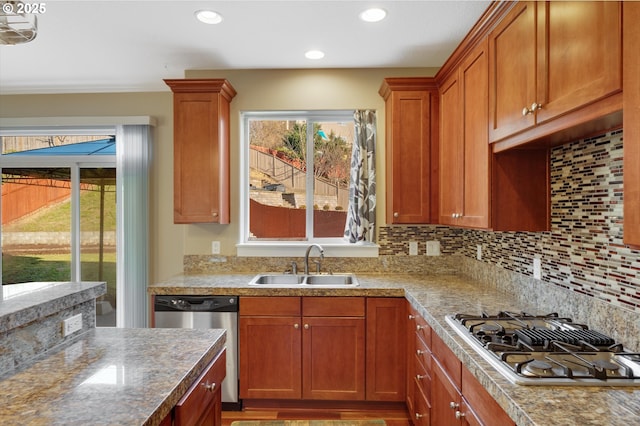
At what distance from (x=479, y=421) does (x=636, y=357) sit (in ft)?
1.84

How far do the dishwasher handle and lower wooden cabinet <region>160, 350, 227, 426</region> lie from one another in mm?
1134

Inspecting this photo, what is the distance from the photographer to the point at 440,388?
1791mm

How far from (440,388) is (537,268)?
87cm

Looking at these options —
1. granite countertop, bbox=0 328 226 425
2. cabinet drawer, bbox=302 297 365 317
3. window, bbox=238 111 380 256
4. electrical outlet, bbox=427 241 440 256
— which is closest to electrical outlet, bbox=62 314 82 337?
Answer: granite countertop, bbox=0 328 226 425

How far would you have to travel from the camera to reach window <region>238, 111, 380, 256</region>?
3.39 m

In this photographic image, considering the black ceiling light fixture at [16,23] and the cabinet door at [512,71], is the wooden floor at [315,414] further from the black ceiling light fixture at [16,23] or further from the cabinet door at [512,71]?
the black ceiling light fixture at [16,23]

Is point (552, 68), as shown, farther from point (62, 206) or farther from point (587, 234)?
point (62, 206)

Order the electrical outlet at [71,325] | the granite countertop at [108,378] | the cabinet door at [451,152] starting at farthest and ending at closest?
the cabinet door at [451,152] → the electrical outlet at [71,325] → the granite countertop at [108,378]

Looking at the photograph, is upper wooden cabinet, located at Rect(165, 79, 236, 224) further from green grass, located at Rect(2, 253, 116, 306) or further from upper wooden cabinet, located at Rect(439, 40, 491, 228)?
upper wooden cabinet, located at Rect(439, 40, 491, 228)

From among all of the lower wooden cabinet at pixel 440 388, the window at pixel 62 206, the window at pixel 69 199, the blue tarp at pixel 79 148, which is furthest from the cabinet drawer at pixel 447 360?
the blue tarp at pixel 79 148

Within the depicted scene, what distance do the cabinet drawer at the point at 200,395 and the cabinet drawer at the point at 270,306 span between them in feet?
3.65

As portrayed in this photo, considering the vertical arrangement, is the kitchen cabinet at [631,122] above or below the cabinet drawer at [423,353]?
above

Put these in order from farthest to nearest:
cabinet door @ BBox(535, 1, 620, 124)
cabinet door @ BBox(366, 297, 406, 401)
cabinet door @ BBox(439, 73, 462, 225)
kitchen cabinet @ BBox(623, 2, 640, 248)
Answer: cabinet door @ BBox(366, 297, 406, 401), cabinet door @ BBox(439, 73, 462, 225), cabinet door @ BBox(535, 1, 620, 124), kitchen cabinet @ BBox(623, 2, 640, 248)

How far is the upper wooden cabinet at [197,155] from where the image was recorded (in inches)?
117
